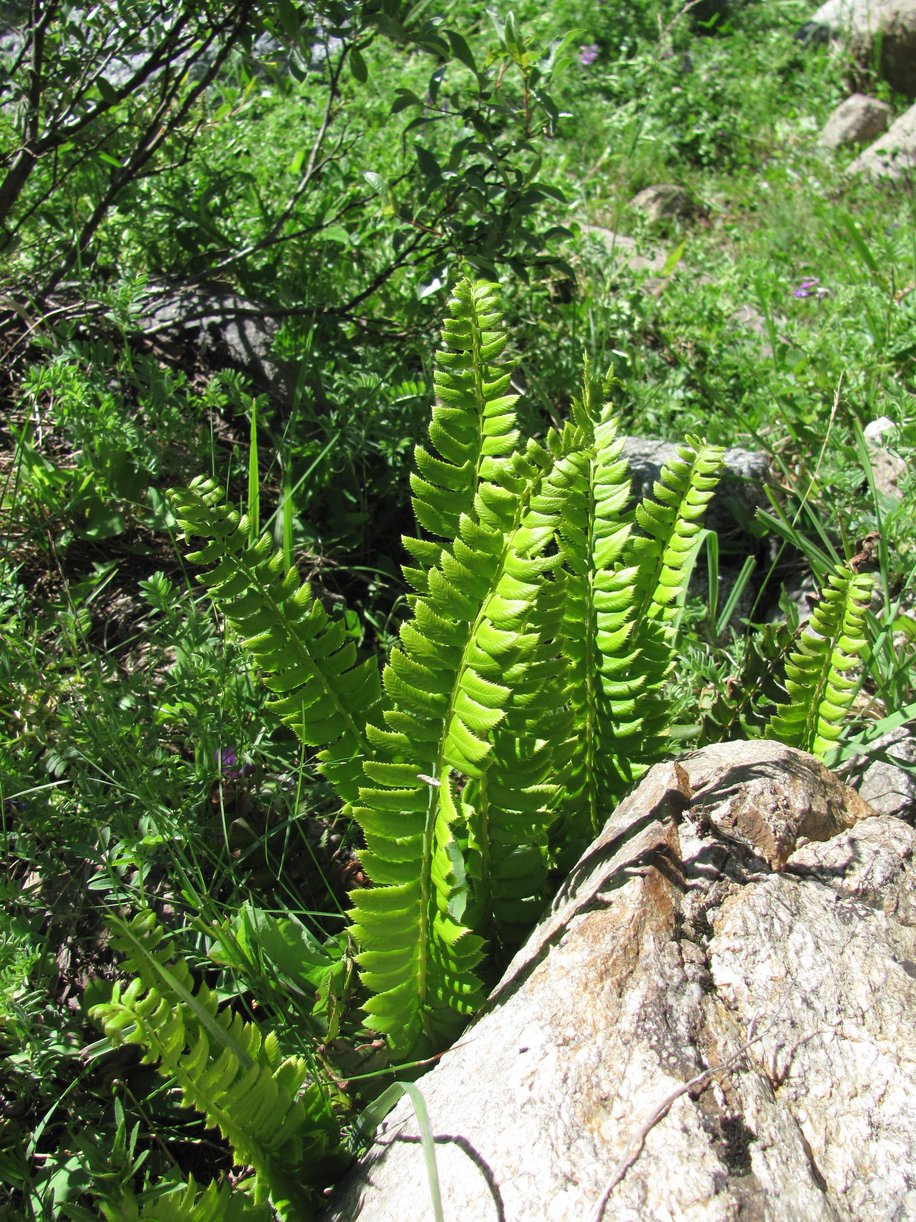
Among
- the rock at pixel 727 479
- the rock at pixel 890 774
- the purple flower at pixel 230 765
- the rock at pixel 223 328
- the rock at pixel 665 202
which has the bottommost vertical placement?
the rock at pixel 890 774

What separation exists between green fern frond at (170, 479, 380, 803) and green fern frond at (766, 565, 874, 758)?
836mm

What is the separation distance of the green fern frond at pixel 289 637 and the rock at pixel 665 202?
14.8 feet

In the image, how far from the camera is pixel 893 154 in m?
5.72

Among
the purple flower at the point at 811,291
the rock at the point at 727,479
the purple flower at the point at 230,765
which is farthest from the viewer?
the purple flower at the point at 811,291

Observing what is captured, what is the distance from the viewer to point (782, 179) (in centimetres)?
577

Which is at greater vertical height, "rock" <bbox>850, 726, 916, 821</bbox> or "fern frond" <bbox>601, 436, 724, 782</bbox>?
"fern frond" <bbox>601, 436, 724, 782</bbox>

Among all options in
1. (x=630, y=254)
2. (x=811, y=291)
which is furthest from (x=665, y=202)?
(x=811, y=291)

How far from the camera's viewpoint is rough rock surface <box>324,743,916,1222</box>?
130 cm

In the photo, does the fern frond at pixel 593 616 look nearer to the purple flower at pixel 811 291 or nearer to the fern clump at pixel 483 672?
the fern clump at pixel 483 672

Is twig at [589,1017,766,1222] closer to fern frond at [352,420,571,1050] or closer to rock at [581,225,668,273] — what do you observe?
fern frond at [352,420,571,1050]

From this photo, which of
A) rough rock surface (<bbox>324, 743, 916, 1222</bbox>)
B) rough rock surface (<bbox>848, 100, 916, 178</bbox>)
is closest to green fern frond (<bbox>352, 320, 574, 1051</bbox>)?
rough rock surface (<bbox>324, 743, 916, 1222</bbox>)

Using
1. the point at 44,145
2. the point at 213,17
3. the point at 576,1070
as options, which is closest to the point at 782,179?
the point at 213,17

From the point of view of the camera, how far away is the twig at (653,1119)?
4.10ft

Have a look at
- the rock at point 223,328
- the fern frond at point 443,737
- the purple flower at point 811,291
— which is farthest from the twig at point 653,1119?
the purple flower at point 811,291
